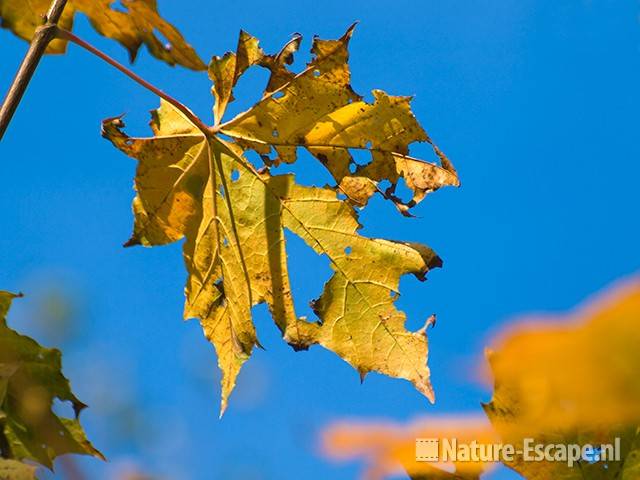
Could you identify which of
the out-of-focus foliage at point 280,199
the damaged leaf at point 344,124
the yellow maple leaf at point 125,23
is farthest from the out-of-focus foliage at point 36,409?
the damaged leaf at point 344,124

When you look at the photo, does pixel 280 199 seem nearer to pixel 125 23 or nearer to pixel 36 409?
pixel 125 23

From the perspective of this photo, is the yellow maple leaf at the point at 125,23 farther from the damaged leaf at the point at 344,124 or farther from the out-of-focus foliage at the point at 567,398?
the out-of-focus foliage at the point at 567,398

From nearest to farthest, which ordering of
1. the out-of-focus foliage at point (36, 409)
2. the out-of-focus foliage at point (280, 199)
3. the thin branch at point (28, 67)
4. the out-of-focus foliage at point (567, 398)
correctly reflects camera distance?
the out-of-focus foliage at point (567, 398) → the thin branch at point (28, 67) → the out-of-focus foliage at point (36, 409) → the out-of-focus foliage at point (280, 199)

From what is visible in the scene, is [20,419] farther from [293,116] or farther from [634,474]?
[634,474]

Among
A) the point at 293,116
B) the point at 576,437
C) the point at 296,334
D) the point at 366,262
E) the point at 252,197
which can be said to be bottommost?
the point at 576,437

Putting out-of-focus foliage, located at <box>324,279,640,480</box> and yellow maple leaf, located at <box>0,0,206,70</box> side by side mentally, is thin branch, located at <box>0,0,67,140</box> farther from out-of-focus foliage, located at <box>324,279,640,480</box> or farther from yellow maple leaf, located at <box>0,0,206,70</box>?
out-of-focus foliage, located at <box>324,279,640,480</box>

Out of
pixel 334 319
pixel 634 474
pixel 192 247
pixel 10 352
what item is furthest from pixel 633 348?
pixel 192 247
